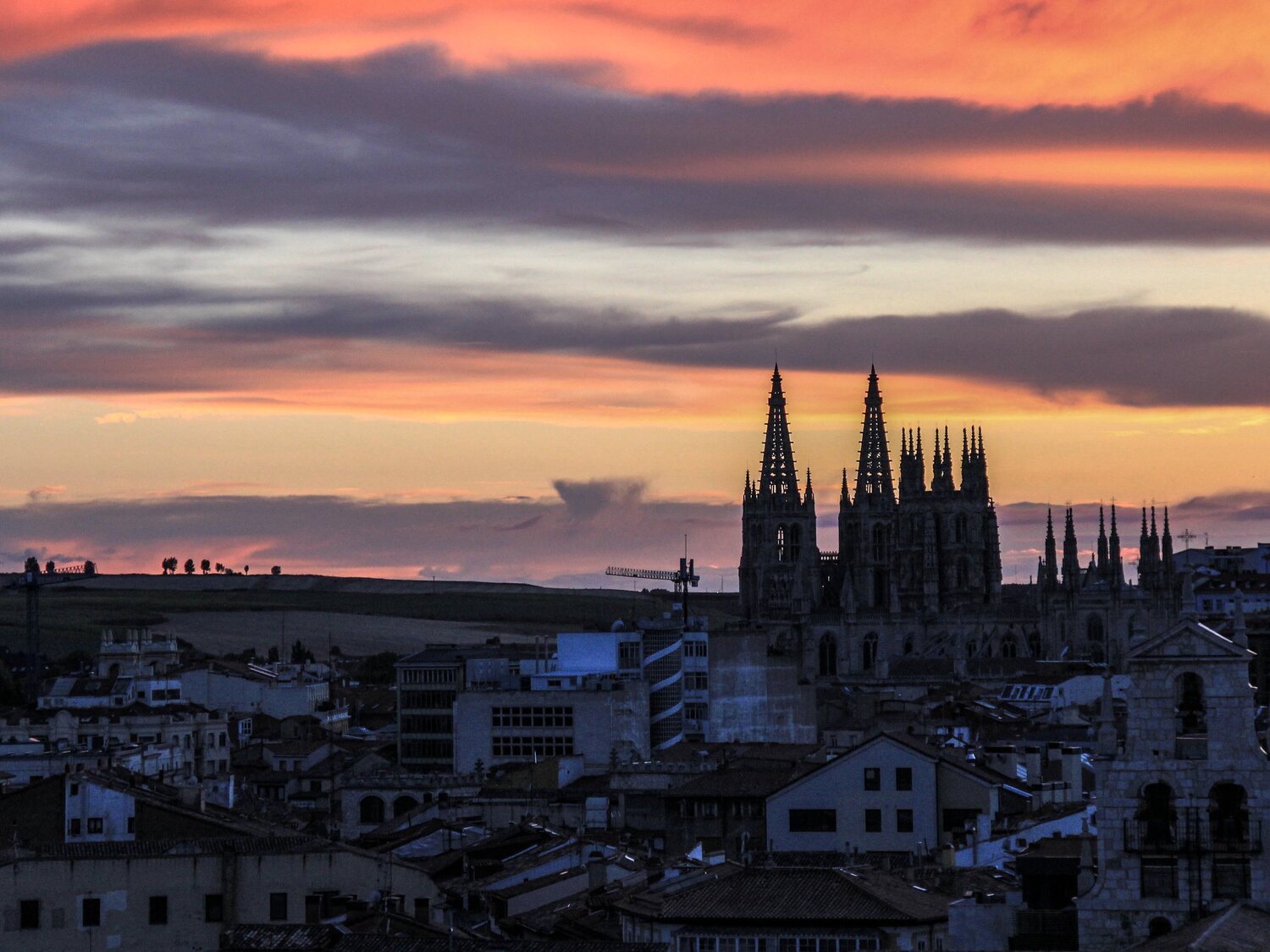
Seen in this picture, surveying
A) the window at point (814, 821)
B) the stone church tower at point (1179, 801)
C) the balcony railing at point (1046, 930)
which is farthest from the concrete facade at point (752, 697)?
the stone church tower at point (1179, 801)

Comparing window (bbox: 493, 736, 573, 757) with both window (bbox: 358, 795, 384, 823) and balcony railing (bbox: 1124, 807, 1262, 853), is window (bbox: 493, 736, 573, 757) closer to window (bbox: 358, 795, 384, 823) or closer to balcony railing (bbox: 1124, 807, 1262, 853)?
window (bbox: 358, 795, 384, 823)

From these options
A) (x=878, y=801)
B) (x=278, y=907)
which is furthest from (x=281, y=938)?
(x=878, y=801)

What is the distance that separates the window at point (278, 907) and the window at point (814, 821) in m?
28.9

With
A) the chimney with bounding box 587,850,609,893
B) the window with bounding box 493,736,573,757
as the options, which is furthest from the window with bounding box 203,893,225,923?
the window with bounding box 493,736,573,757

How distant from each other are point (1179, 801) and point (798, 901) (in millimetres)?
12272

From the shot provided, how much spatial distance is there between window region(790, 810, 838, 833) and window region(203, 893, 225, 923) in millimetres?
30177

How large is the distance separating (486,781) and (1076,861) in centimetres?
7185

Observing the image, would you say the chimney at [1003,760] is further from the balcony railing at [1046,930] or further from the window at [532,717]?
the balcony railing at [1046,930]

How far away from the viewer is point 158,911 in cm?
5366

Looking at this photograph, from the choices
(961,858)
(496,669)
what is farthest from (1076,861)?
(496,669)

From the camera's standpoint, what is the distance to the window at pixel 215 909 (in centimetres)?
5378

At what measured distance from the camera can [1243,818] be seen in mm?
39844

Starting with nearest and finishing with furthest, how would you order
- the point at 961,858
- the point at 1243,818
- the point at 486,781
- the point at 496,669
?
the point at 1243,818
the point at 961,858
the point at 486,781
the point at 496,669

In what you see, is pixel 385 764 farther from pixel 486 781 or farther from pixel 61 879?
pixel 61 879
